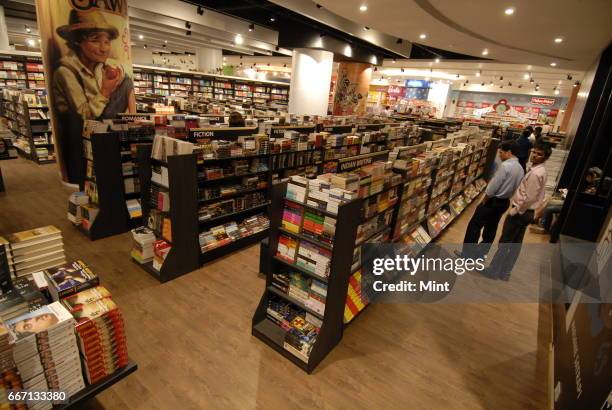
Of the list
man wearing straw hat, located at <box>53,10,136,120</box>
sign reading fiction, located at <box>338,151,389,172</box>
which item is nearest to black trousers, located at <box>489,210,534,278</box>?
sign reading fiction, located at <box>338,151,389,172</box>

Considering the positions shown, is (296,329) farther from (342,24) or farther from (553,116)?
→ (553,116)

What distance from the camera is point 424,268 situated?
4.89 metres

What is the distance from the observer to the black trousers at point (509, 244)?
4422 mm

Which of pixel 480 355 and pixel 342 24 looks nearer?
pixel 480 355

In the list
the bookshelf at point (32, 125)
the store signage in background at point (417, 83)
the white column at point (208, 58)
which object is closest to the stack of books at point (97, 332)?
the bookshelf at point (32, 125)

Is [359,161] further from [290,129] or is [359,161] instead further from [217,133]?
[290,129]

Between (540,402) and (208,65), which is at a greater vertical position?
(208,65)

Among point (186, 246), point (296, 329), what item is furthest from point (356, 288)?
point (186, 246)

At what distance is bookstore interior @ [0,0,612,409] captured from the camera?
83.1 inches

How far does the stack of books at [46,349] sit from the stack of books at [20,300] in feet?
0.51

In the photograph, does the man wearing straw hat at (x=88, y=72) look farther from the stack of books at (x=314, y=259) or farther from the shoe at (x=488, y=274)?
the shoe at (x=488, y=274)

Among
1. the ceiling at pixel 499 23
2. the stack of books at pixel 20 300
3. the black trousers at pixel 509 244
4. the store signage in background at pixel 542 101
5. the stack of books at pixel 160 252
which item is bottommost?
the stack of books at pixel 160 252

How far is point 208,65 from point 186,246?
718 inches

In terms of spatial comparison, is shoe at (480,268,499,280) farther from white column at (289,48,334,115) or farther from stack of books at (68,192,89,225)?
white column at (289,48,334,115)
